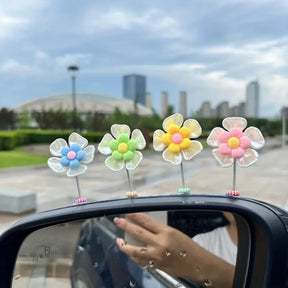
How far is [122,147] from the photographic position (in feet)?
4.84

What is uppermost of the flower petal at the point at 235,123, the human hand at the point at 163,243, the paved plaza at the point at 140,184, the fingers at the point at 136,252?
the flower petal at the point at 235,123

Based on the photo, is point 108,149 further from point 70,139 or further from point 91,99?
point 91,99

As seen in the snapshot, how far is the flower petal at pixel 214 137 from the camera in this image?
1.44m

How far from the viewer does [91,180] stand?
13562 millimetres

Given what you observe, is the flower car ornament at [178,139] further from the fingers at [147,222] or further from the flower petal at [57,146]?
the flower petal at [57,146]

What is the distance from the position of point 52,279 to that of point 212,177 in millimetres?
12813

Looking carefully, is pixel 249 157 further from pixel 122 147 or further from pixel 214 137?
pixel 122 147

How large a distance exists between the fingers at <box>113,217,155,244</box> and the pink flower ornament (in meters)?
0.38

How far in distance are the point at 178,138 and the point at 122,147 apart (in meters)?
0.22

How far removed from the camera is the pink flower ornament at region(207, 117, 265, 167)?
55.6 inches

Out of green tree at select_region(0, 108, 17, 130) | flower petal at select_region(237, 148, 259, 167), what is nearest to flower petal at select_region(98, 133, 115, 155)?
flower petal at select_region(237, 148, 259, 167)

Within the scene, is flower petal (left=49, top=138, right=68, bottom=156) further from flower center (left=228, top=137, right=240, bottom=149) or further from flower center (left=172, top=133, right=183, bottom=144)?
flower center (left=228, top=137, right=240, bottom=149)

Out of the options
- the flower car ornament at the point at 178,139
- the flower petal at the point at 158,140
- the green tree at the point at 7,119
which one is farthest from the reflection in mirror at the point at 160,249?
the green tree at the point at 7,119

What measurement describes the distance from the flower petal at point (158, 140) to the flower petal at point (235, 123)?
24cm
